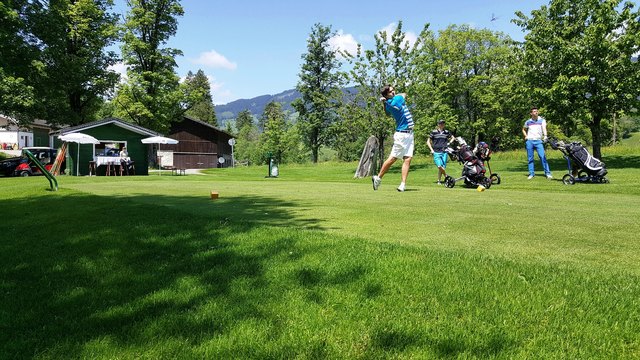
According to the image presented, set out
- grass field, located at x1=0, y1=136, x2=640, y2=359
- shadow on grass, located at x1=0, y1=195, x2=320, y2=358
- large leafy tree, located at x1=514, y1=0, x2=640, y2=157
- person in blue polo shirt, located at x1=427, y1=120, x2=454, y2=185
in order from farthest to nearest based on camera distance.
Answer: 1. large leafy tree, located at x1=514, y1=0, x2=640, y2=157
2. person in blue polo shirt, located at x1=427, y1=120, x2=454, y2=185
3. shadow on grass, located at x1=0, y1=195, x2=320, y2=358
4. grass field, located at x1=0, y1=136, x2=640, y2=359

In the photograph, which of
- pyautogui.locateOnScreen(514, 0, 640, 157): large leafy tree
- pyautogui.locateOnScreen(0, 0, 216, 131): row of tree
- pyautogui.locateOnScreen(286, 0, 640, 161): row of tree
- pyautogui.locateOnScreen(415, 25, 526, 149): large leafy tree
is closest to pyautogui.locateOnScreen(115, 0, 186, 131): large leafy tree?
pyautogui.locateOnScreen(0, 0, 216, 131): row of tree

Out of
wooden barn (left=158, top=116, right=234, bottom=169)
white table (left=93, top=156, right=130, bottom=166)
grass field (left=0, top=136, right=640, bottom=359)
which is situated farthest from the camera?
wooden barn (left=158, top=116, right=234, bottom=169)

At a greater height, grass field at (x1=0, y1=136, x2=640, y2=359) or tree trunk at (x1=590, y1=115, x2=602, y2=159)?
tree trunk at (x1=590, y1=115, x2=602, y2=159)

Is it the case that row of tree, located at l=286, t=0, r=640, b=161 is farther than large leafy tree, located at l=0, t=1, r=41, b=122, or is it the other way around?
large leafy tree, located at l=0, t=1, r=41, b=122

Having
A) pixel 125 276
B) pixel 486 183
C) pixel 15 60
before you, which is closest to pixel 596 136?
pixel 486 183

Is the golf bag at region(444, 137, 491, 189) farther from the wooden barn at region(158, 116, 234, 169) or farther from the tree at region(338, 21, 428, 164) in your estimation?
the wooden barn at region(158, 116, 234, 169)

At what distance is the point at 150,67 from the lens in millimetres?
43844

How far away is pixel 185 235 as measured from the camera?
4.88 meters

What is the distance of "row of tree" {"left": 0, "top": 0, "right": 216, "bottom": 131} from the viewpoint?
29.4 metres

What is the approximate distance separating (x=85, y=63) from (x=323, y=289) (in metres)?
42.1

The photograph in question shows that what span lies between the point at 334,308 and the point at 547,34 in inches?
998

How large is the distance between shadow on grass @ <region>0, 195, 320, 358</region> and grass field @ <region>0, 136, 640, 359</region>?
16mm

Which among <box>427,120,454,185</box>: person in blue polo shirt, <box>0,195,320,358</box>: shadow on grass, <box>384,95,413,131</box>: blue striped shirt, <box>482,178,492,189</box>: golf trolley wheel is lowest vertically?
<box>0,195,320,358</box>: shadow on grass

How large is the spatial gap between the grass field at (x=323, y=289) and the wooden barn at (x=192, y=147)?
5643 cm
